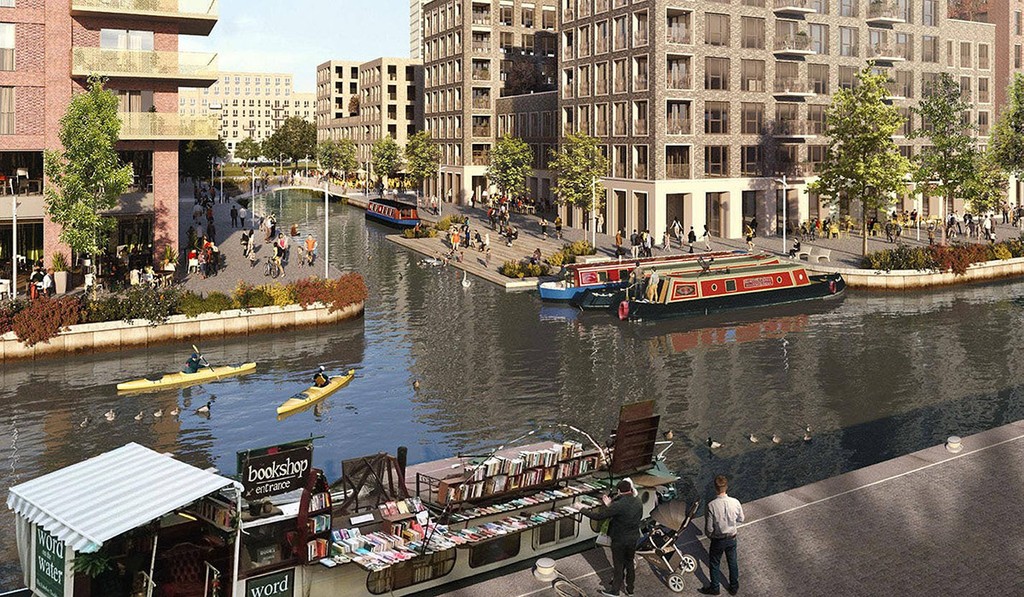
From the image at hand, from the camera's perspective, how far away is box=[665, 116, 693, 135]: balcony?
2899 inches

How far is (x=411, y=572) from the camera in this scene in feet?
55.1

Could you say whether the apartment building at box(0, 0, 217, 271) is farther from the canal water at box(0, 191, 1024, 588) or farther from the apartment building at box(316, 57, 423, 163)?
the apartment building at box(316, 57, 423, 163)

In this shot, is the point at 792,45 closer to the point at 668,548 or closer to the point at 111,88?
the point at 111,88

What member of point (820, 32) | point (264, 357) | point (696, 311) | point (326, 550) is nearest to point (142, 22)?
point (264, 357)

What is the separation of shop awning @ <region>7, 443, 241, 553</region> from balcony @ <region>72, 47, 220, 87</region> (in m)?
38.3

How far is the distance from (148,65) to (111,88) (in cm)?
223

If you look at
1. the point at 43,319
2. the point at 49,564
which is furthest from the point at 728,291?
the point at 49,564

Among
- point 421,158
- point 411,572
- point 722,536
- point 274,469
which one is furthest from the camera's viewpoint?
point 421,158

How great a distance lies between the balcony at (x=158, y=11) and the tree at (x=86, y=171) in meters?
5.86

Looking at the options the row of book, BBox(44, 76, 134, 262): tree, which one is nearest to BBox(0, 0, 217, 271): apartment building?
BBox(44, 76, 134, 262): tree

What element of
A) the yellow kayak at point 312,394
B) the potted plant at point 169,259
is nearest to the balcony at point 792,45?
the potted plant at point 169,259

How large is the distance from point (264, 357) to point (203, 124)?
16839 mm

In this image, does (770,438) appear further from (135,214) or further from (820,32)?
(820,32)

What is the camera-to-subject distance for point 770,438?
99.9 feet
